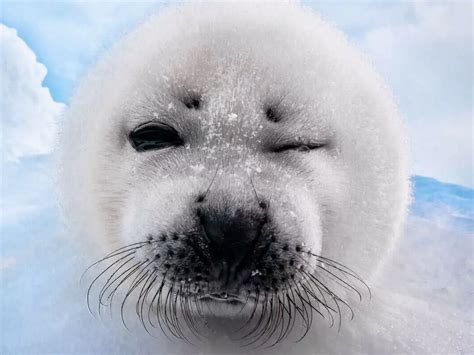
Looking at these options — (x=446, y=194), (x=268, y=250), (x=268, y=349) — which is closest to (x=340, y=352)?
(x=268, y=349)

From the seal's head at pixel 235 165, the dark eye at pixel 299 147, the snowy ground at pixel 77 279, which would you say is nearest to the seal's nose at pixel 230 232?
the seal's head at pixel 235 165

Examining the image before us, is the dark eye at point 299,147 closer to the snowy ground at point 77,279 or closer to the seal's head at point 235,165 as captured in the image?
the seal's head at point 235,165

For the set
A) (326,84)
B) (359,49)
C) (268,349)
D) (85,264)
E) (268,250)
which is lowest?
(268,349)

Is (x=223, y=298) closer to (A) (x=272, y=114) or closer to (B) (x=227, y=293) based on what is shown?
(B) (x=227, y=293)

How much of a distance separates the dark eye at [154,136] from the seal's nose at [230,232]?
55 cm

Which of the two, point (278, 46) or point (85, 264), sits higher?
point (278, 46)

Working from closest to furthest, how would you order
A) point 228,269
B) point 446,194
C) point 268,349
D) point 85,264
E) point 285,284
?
point 228,269 → point 285,284 → point 268,349 → point 85,264 → point 446,194

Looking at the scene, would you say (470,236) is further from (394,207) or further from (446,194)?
(394,207)

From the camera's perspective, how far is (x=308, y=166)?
271 cm

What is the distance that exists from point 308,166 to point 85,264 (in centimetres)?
158

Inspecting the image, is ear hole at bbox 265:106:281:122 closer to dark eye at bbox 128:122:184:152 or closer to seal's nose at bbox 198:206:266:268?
dark eye at bbox 128:122:184:152

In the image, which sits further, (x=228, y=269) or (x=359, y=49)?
(x=359, y=49)

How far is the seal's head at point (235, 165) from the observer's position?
2344 millimetres

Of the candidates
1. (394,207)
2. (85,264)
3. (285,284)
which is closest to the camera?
(285,284)
